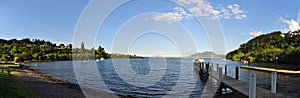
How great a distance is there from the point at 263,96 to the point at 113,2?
27.7 feet

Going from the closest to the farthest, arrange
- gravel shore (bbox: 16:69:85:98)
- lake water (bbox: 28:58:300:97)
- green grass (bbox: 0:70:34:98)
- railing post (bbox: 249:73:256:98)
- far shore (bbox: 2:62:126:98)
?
railing post (bbox: 249:73:256:98), green grass (bbox: 0:70:34:98), gravel shore (bbox: 16:69:85:98), far shore (bbox: 2:62:126:98), lake water (bbox: 28:58:300:97)

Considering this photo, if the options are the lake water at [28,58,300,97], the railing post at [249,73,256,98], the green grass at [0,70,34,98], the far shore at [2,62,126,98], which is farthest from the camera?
the lake water at [28,58,300,97]

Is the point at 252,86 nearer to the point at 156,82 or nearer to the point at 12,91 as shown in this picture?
the point at 12,91

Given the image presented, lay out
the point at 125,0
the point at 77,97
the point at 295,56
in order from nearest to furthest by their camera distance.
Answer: the point at 125,0, the point at 77,97, the point at 295,56

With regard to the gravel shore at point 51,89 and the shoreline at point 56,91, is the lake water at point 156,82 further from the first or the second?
the gravel shore at point 51,89

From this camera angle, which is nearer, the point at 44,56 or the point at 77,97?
the point at 77,97

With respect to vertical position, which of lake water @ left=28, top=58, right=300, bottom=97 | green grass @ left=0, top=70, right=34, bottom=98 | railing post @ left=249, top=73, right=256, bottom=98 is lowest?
lake water @ left=28, top=58, right=300, bottom=97

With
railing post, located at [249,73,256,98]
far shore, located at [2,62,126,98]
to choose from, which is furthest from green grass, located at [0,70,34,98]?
railing post, located at [249,73,256,98]

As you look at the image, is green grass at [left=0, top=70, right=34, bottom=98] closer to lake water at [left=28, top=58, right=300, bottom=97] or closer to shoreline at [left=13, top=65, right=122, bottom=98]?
shoreline at [left=13, top=65, right=122, bottom=98]

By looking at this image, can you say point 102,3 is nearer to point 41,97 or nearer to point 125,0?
point 125,0

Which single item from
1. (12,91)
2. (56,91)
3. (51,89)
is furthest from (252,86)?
(51,89)

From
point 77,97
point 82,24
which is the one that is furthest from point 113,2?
point 77,97

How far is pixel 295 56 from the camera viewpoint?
79312mm

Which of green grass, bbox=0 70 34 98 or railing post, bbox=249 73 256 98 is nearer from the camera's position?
railing post, bbox=249 73 256 98
